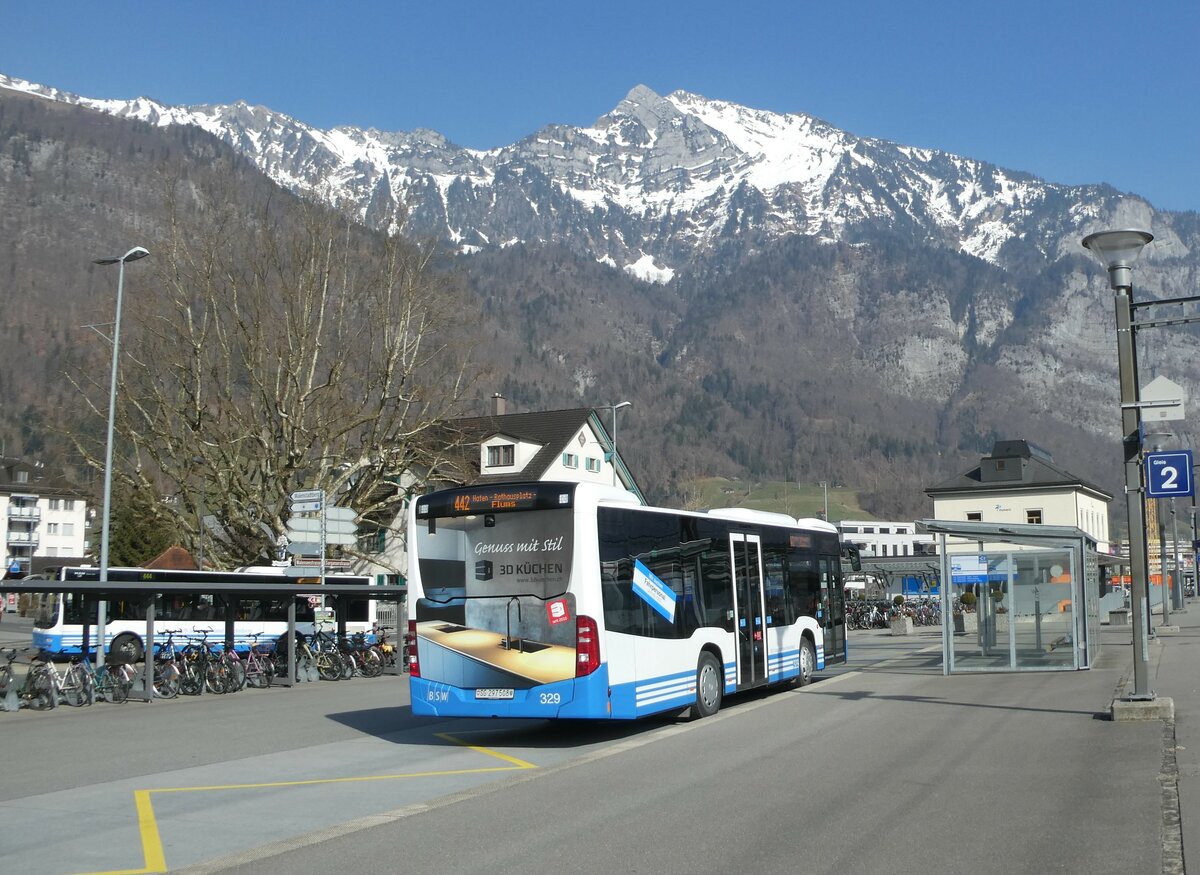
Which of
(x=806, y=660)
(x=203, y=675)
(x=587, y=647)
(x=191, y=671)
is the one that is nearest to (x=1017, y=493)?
(x=806, y=660)

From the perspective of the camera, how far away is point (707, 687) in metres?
16.6

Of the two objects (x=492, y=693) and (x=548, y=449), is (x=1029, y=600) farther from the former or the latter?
(x=548, y=449)

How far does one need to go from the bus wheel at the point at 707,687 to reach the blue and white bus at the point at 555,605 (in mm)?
26

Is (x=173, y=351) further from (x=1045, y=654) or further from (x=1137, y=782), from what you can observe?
(x=1137, y=782)

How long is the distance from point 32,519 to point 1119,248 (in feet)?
392

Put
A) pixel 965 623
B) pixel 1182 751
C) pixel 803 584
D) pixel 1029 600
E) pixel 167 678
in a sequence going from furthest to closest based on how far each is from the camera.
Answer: pixel 965 623 → pixel 1029 600 → pixel 167 678 → pixel 803 584 → pixel 1182 751

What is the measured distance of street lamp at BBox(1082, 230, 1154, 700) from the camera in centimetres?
1451

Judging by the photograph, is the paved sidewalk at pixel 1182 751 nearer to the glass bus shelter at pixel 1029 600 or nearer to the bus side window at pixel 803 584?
the glass bus shelter at pixel 1029 600

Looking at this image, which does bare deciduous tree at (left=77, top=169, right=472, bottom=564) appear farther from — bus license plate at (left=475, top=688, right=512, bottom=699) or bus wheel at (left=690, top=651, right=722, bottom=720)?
bus license plate at (left=475, top=688, right=512, bottom=699)

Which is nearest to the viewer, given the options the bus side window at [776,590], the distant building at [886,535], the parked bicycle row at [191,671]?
the bus side window at [776,590]

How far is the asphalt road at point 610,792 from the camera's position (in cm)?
803

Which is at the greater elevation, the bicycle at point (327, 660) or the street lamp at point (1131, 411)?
the street lamp at point (1131, 411)

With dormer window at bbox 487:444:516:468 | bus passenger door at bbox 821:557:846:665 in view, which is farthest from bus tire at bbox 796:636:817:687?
dormer window at bbox 487:444:516:468

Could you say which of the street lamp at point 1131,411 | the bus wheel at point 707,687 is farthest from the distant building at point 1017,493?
the street lamp at point 1131,411
